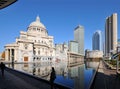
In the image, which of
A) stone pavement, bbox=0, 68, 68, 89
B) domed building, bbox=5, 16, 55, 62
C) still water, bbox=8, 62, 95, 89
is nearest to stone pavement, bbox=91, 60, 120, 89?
still water, bbox=8, 62, 95, 89

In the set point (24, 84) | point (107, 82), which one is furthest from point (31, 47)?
point (24, 84)

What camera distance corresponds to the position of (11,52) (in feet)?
294

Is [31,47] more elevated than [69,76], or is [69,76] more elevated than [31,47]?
[31,47]

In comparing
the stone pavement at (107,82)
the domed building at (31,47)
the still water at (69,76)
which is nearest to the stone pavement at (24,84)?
the still water at (69,76)

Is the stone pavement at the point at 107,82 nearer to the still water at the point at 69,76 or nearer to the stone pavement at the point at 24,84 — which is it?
the still water at the point at 69,76

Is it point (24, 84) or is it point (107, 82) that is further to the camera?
point (107, 82)

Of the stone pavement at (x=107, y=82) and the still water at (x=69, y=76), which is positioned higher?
the stone pavement at (x=107, y=82)

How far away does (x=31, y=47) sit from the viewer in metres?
95.1

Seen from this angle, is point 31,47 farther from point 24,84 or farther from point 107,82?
point 24,84

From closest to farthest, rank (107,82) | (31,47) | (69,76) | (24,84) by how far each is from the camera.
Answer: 1. (24,84)
2. (107,82)
3. (69,76)
4. (31,47)

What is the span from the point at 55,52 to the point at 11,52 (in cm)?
4671

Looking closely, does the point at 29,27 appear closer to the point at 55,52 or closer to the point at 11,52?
the point at 55,52

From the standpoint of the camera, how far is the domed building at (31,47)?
290ft

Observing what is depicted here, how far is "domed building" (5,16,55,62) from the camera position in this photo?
290 feet
